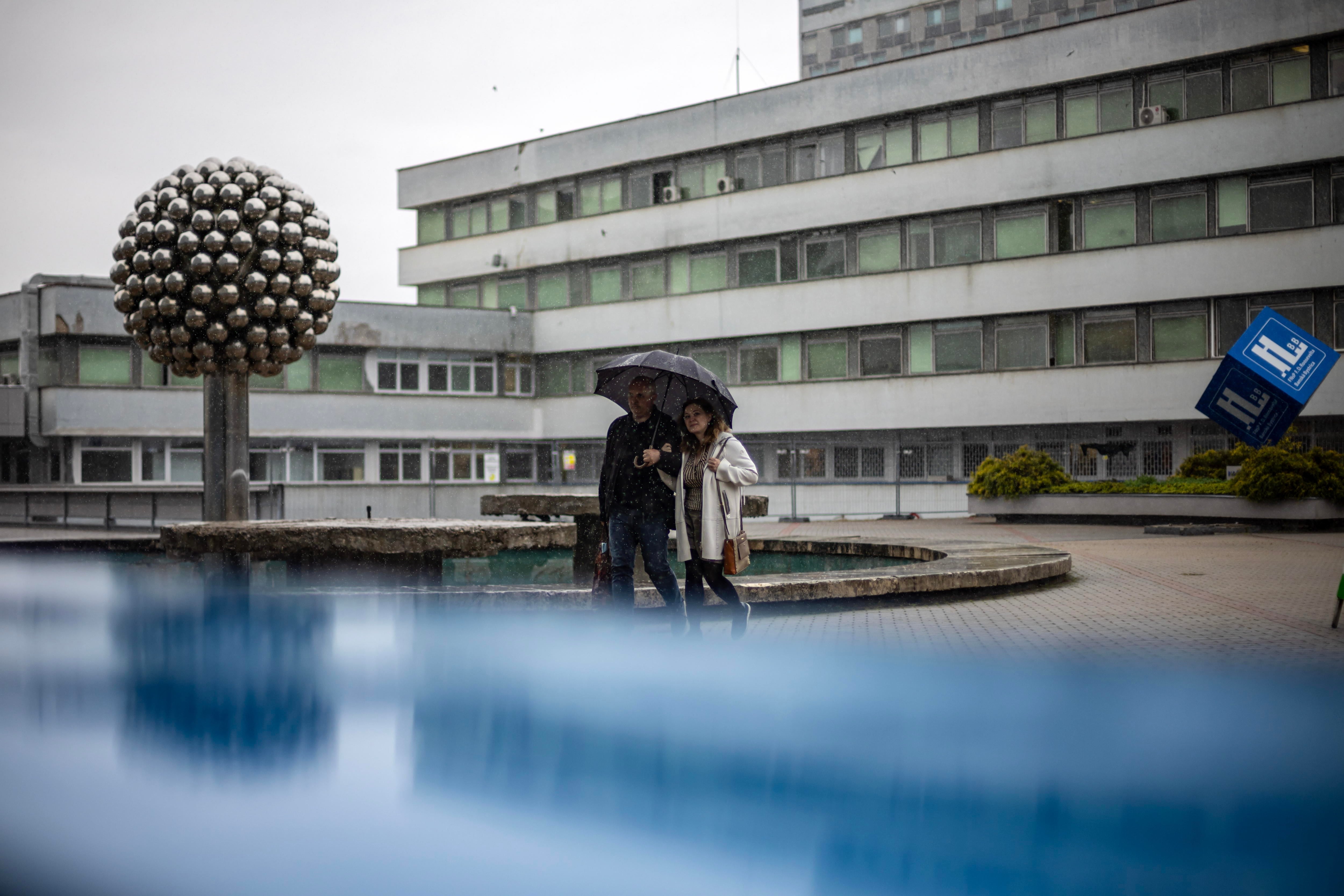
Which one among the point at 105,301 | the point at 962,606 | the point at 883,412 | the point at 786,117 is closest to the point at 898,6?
the point at 786,117

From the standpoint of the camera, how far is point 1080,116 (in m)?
37.8

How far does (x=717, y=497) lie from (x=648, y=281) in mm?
39151

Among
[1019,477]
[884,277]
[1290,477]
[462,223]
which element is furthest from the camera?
[462,223]

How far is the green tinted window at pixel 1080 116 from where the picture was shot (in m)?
37.6

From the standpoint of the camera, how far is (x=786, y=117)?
42.8 metres

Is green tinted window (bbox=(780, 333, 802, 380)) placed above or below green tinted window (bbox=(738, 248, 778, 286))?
below

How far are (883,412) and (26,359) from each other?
1066 inches

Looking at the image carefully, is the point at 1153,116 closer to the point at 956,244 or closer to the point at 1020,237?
the point at 1020,237

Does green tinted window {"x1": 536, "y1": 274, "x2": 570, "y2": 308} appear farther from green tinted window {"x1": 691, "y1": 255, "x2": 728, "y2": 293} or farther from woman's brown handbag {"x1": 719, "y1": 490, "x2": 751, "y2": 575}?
woman's brown handbag {"x1": 719, "y1": 490, "x2": 751, "y2": 575}

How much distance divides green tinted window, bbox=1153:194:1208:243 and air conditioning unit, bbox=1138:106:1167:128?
7.10 feet

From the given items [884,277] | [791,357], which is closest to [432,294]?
[791,357]

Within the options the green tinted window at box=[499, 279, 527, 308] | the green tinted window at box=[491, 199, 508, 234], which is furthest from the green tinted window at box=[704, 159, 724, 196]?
the green tinted window at box=[491, 199, 508, 234]

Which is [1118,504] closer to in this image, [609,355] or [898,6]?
[609,355]

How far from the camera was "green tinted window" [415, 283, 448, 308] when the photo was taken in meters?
52.1
